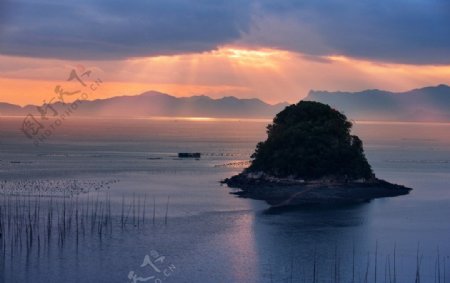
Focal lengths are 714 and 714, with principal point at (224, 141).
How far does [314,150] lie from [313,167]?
2063mm

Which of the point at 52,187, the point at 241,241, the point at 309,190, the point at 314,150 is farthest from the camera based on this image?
the point at 314,150

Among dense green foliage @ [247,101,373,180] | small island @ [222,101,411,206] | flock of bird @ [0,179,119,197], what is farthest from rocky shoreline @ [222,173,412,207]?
flock of bird @ [0,179,119,197]

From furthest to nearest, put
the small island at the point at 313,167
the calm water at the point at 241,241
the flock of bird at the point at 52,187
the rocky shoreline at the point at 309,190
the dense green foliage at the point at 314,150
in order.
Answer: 1. the dense green foliage at the point at 314,150
2. the small island at the point at 313,167
3. the rocky shoreline at the point at 309,190
4. the flock of bird at the point at 52,187
5. the calm water at the point at 241,241

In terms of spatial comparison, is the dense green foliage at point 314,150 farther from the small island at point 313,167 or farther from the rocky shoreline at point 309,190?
the rocky shoreline at point 309,190

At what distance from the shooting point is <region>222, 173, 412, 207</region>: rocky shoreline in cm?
7562

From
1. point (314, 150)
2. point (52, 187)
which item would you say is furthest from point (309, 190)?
point (52, 187)

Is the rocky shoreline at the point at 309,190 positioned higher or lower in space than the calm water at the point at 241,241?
higher

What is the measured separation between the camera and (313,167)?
84562mm

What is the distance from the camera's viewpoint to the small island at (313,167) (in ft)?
261

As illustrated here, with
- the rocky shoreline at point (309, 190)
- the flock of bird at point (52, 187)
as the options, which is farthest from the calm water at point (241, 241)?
the rocky shoreline at point (309, 190)

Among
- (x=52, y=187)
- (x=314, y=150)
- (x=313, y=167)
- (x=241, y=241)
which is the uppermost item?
(x=314, y=150)

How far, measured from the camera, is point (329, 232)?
56.0m

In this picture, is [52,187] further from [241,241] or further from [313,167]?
[241,241]

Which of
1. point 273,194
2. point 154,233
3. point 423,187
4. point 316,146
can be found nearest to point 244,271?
point 154,233
